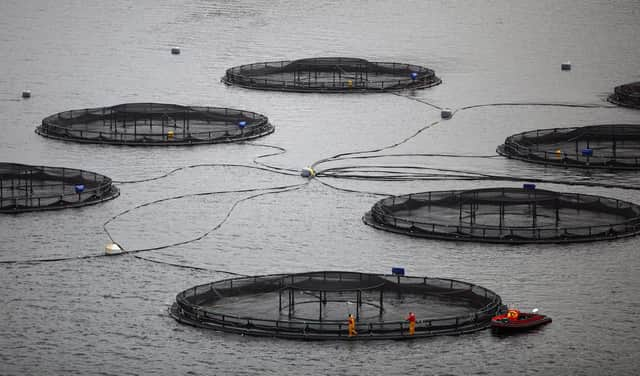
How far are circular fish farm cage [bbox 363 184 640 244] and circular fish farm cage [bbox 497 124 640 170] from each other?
19.8 metres

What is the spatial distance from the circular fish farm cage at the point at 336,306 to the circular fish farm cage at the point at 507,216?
15385 millimetres

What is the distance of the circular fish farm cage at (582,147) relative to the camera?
171m

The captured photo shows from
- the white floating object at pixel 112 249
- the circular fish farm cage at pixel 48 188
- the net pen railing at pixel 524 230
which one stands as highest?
the circular fish farm cage at pixel 48 188

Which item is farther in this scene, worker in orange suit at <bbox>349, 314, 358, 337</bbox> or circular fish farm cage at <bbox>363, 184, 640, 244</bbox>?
circular fish farm cage at <bbox>363, 184, 640, 244</bbox>

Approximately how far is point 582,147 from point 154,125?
46.1 meters

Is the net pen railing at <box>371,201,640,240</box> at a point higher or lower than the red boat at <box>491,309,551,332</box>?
higher

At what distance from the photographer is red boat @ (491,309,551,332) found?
114750 mm

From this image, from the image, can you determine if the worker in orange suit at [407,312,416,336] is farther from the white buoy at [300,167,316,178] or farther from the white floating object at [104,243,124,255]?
the white buoy at [300,167,316,178]

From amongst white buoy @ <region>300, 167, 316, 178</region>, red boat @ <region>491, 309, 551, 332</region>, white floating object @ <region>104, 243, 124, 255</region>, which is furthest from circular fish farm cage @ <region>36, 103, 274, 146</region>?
red boat @ <region>491, 309, 551, 332</region>

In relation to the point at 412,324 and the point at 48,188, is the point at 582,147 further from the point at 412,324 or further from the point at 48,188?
the point at 412,324

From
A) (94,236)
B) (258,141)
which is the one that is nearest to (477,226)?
(94,236)

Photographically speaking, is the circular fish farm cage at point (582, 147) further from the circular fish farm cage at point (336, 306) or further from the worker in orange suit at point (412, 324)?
the worker in orange suit at point (412, 324)

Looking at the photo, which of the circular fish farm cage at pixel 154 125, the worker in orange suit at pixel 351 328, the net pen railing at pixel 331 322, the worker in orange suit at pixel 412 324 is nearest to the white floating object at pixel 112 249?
the net pen railing at pixel 331 322

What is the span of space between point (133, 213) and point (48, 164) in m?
23.6
